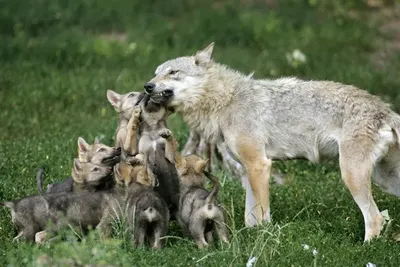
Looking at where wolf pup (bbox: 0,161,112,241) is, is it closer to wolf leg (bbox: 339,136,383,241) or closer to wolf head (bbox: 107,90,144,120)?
wolf head (bbox: 107,90,144,120)

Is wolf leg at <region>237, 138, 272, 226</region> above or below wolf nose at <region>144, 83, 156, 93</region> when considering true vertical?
below

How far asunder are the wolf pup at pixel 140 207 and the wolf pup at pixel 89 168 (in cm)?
46

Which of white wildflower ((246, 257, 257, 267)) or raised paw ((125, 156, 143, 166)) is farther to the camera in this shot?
raised paw ((125, 156, 143, 166))

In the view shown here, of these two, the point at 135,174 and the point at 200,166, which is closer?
the point at 135,174

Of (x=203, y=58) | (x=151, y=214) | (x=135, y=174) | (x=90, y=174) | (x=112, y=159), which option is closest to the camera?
(x=151, y=214)

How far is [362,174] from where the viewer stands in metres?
9.95

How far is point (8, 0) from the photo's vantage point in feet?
67.8

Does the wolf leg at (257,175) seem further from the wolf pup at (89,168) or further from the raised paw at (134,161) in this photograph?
the wolf pup at (89,168)

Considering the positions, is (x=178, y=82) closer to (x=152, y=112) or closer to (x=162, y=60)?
(x=152, y=112)

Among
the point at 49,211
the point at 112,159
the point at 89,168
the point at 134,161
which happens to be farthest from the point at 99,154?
the point at 49,211

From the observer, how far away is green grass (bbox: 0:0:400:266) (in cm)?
917

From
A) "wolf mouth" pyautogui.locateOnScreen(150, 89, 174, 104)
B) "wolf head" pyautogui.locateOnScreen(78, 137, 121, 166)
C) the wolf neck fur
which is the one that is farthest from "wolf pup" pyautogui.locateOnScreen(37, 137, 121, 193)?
the wolf neck fur

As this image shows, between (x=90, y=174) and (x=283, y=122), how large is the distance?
Result: 2064mm

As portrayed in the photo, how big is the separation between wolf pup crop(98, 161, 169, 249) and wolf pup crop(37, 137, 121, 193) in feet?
1.50
